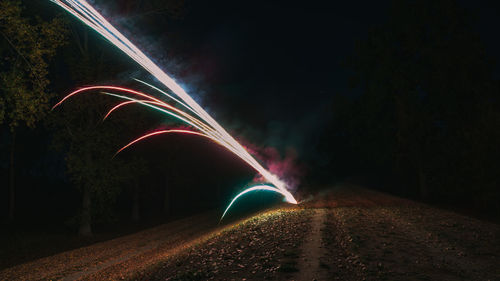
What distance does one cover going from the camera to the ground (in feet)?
26.9

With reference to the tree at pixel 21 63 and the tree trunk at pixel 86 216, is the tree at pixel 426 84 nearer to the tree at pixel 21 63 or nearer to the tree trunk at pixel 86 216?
the tree trunk at pixel 86 216

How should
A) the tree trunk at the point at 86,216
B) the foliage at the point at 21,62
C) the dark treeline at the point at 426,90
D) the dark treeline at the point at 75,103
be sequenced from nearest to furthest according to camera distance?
1. the foliage at the point at 21,62
2. the dark treeline at the point at 75,103
3. the tree trunk at the point at 86,216
4. the dark treeline at the point at 426,90

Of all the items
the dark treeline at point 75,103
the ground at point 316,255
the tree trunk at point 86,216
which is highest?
the dark treeline at point 75,103

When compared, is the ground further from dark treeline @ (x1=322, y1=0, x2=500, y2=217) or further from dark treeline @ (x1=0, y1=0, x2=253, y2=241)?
dark treeline @ (x1=322, y1=0, x2=500, y2=217)

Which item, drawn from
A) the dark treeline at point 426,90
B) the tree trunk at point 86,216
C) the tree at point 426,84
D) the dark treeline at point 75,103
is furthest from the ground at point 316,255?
the tree at point 426,84

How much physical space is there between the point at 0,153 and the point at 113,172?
68.8 feet

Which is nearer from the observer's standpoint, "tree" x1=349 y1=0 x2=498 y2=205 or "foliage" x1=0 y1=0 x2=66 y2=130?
"foliage" x1=0 y1=0 x2=66 y2=130

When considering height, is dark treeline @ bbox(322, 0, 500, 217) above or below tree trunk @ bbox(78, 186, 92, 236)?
above

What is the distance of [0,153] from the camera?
113ft

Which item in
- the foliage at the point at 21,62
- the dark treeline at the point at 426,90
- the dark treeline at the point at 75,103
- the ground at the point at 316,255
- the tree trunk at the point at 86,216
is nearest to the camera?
the ground at the point at 316,255

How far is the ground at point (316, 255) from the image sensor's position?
8.20 meters

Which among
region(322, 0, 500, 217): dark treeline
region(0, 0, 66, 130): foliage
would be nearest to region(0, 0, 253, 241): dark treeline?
region(0, 0, 66, 130): foliage

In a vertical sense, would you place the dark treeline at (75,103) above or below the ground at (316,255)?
above

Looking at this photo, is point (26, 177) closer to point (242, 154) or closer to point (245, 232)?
point (242, 154)
